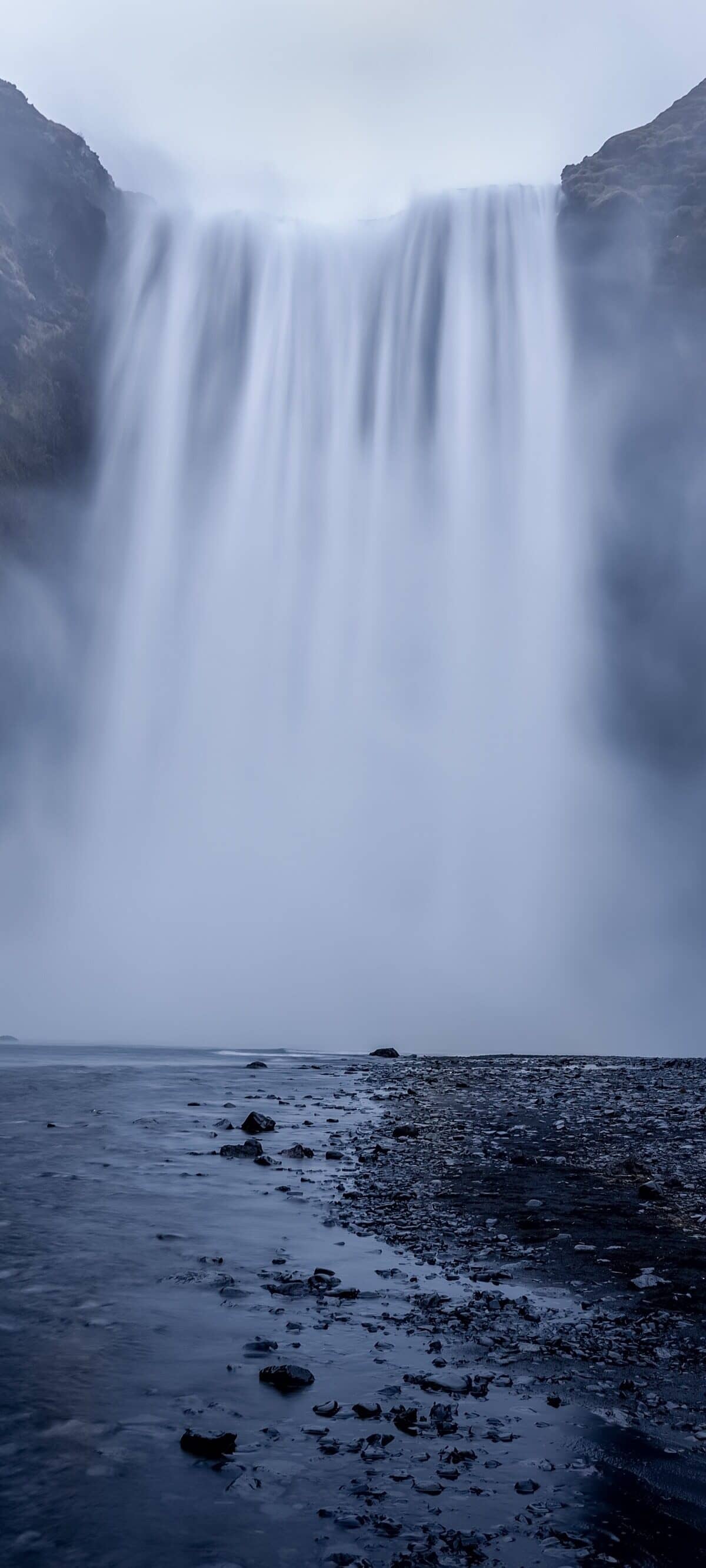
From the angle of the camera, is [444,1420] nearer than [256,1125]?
Yes

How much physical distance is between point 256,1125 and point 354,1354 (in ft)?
22.5

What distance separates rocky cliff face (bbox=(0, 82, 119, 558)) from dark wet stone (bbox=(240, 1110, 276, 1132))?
43.7 metres

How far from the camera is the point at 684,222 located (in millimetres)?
51000

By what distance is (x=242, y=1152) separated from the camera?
32.2 ft

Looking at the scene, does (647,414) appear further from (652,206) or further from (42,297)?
(42,297)

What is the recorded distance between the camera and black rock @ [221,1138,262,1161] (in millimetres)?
9680

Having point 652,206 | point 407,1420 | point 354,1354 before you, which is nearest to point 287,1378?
point 354,1354

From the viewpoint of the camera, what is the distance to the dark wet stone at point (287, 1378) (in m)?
4.23

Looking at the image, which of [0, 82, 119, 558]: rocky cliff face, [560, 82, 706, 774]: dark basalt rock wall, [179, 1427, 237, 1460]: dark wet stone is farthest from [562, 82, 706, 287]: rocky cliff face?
[179, 1427, 237, 1460]: dark wet stone

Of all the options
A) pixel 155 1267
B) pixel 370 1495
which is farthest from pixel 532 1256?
pixel 370 1495

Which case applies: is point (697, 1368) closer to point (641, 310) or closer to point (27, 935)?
point (27, 935)

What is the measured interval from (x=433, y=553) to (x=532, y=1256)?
151 feet

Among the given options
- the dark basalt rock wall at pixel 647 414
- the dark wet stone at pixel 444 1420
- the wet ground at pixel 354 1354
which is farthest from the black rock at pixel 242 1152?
the dark basalt rock wall at pixel 647 414

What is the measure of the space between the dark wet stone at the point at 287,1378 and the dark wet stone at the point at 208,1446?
1.86 ft
